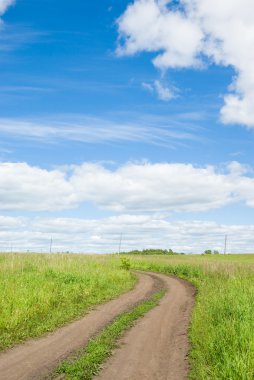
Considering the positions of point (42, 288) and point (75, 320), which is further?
point (42, 288)

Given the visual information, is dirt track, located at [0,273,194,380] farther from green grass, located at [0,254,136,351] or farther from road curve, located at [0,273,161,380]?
green grass, located at [0,254,136,351]

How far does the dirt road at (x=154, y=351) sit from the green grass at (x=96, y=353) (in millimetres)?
247

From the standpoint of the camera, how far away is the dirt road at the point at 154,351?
964 centimetres

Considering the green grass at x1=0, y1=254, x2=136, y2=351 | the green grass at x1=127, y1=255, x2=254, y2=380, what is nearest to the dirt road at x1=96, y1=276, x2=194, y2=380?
the green grass at x1=127, y1=255, x2=254, y2=380

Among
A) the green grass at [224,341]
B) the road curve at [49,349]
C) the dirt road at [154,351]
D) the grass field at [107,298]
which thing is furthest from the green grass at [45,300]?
the green grass at [224,341]

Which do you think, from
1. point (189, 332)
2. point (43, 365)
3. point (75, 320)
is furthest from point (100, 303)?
point (43, 365)

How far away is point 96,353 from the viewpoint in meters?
11.0

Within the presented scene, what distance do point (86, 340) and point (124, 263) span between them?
32.1 m

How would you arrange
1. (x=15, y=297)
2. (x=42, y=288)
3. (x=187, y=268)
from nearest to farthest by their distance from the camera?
(x=15, y=297)
(x=42, y=288)
(x=187, y=268)

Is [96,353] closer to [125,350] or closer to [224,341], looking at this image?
[125,350]

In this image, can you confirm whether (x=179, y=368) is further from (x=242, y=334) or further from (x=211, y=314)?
(x=211, y=314)

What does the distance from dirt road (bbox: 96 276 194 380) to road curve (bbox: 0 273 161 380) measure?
129 centimetres

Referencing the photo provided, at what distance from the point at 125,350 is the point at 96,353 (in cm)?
106

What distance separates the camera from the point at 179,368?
1016 centimetres
